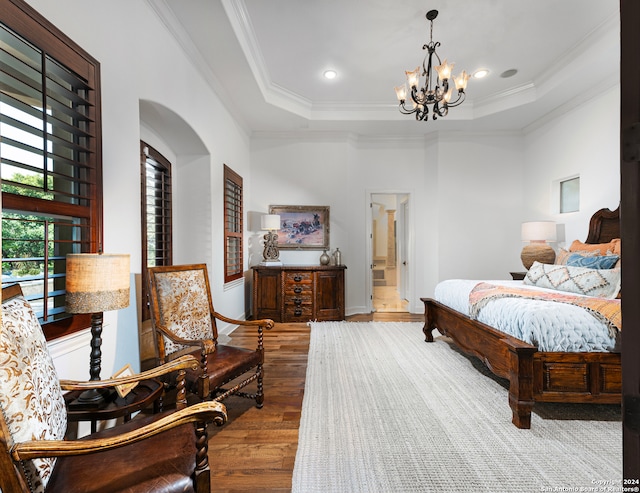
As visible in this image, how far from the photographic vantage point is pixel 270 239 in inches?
200

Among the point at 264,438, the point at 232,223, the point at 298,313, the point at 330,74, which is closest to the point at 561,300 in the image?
the point at 264,438

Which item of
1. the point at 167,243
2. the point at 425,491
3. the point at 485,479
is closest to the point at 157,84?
the point at 167,243

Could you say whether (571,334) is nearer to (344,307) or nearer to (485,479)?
(485,479)

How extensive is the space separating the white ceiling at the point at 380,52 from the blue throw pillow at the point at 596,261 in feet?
6.75

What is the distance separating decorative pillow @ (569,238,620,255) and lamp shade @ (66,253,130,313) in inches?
165

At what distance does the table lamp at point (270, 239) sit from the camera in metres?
4.88

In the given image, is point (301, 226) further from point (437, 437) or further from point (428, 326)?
point (437, 437)

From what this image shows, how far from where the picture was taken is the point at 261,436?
2014 millimetres

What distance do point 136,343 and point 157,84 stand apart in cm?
193

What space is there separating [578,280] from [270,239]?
12.6ft

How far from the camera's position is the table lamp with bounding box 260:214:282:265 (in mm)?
4882

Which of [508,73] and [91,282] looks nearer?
[91,282]

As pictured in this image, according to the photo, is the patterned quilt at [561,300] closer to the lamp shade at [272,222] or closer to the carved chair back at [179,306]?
the carved chair back at [179,306]

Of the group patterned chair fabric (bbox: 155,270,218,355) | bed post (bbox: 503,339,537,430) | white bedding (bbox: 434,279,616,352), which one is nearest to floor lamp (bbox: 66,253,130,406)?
patterned chair fabric (bbox: 155,270,218,355)
